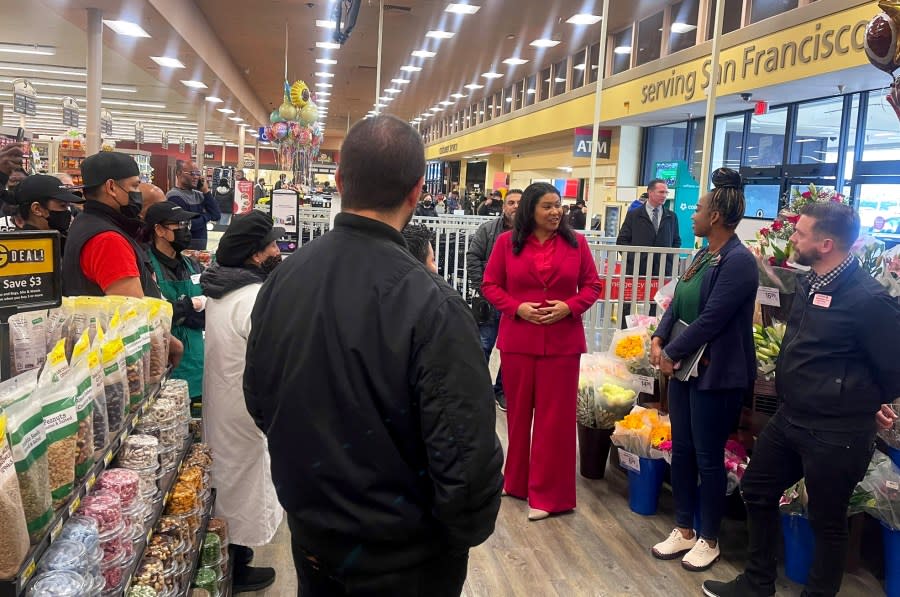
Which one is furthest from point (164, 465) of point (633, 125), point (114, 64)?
point (114, 64)

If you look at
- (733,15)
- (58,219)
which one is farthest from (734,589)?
(733,15)

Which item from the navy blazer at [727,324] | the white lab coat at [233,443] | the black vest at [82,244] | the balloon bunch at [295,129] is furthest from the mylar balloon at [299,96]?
the navy blazer at [727,324]

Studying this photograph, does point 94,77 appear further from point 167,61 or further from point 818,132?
point 818,132

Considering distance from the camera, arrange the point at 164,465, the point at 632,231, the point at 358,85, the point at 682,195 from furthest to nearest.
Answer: the point at 358,85, the point at 682,195, the point at 632,231, the point at 164,465

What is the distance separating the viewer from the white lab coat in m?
2.74

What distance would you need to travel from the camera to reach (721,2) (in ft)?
15.9

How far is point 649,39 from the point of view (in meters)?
11.7

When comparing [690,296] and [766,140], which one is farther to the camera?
[766,140]

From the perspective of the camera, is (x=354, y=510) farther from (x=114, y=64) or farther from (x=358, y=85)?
(x=358, y=85)

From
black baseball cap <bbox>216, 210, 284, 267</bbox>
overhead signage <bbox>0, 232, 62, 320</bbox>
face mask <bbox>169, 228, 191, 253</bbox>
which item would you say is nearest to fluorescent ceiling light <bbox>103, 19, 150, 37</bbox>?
face mask <bbox>169, 228, 191, 253</bbox>

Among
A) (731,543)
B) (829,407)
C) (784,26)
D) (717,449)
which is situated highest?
(784,26)

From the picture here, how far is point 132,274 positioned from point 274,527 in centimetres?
114

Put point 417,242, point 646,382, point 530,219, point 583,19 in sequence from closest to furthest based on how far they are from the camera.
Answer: point 417,242 < point 530,219 < point 646,382 < point 583,19

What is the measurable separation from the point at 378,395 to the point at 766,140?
33.4ft
